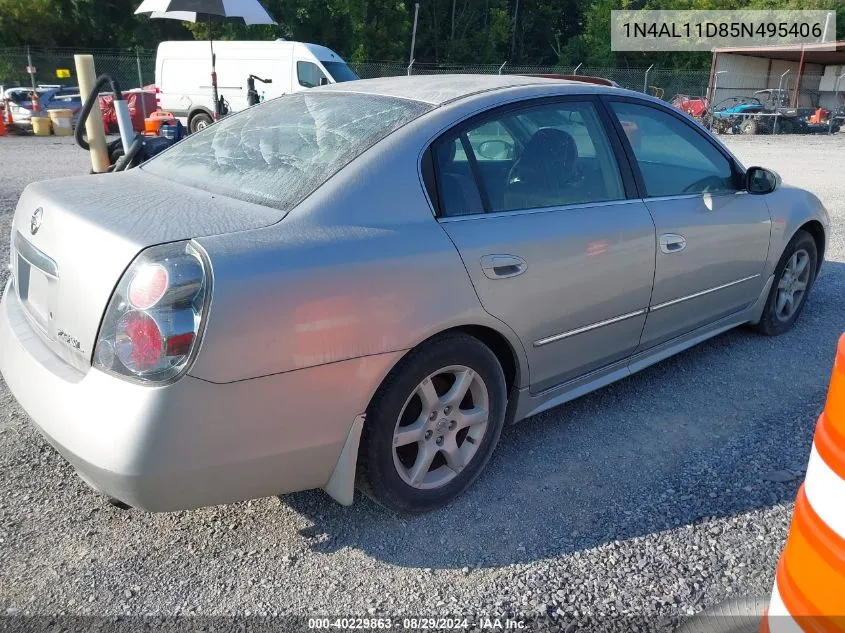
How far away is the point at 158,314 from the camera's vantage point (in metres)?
1.98

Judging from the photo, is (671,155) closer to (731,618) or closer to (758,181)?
(758,181)

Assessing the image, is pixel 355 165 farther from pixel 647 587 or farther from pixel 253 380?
pixel 647 587

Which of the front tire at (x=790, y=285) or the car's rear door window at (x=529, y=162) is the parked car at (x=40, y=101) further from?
the front tire at (x=790, y=285)

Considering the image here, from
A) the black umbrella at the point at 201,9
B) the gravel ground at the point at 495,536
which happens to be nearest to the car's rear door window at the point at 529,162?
the gravel ground at the point at 495,536

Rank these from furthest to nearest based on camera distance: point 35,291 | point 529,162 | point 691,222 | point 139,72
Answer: point 139,72, point 691,222, point 529,162, point 35,291

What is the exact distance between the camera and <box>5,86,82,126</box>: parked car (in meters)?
19.4

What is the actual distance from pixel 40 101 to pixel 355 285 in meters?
21.3

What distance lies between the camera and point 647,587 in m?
2.30

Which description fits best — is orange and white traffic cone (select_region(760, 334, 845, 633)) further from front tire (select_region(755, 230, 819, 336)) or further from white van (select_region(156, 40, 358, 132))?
white van (select_region(156, 40, 358, 132))

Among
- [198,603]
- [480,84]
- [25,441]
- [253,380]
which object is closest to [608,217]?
[480,84]

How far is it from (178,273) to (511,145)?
162cm

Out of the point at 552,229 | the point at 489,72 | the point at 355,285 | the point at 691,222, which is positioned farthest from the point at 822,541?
the point at 489,72

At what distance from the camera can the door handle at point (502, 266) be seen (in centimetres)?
258

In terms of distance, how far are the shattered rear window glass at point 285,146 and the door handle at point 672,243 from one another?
132cm
